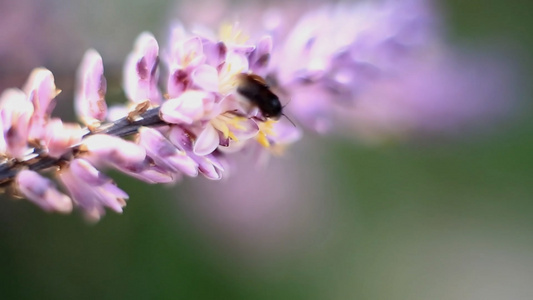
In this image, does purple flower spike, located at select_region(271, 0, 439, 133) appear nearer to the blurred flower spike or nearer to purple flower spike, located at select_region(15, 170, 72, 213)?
the blurred flower spike

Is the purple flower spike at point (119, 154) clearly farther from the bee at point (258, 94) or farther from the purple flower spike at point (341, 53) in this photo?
Result: the purple flower spike at point (341, 53)

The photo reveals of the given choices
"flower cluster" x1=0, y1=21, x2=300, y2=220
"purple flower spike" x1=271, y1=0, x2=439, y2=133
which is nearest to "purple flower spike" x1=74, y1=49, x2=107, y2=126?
"flower cluster" x1=0, y1=21, x2=300, y2=220

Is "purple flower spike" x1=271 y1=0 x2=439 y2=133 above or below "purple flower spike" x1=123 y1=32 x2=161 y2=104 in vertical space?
above

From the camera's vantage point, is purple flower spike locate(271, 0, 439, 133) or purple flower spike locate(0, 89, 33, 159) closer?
purple flower spike locate(0, 89, 33, 159)

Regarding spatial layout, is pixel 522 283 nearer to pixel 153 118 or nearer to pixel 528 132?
pixel 528 132

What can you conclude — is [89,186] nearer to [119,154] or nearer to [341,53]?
[119,154]

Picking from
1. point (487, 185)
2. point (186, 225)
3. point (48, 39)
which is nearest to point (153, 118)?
point (48, 39)

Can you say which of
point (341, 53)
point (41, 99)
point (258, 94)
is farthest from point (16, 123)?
point (341, 53)
